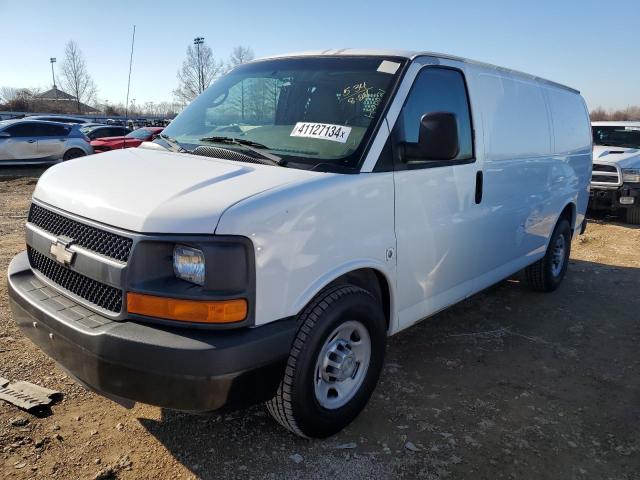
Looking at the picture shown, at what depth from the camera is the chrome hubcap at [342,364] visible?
112 inches

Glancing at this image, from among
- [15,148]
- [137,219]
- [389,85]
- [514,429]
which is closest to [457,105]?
[389,85]

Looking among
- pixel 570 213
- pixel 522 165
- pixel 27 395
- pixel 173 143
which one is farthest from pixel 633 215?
pixel 27 395

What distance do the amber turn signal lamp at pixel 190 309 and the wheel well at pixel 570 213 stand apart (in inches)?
185

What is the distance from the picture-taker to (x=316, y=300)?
266 centimetres

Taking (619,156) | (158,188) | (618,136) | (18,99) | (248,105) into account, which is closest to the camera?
(158,188)

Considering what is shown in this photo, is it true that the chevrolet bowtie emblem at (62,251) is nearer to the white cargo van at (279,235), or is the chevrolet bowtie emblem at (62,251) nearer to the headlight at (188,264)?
the white cargo van at (279,235)

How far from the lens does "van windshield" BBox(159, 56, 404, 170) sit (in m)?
3.02

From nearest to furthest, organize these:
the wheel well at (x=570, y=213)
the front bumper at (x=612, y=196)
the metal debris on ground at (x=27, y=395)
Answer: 1. the metal debris on ground at (x=27, y=395)
2. the wheel well at (x=570, y=213)
3. the front bumper at (x=612, y=196)

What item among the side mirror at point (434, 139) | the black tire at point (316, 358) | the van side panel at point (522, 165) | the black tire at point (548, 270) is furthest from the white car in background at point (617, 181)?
the black tire at point (316, 358)

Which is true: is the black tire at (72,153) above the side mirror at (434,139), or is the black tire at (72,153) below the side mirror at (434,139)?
below

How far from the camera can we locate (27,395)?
10.7ft

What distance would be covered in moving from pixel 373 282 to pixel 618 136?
10470 mm

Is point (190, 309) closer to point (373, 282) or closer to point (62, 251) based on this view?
point (62, 251)

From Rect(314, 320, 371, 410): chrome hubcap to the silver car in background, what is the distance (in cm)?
1603
